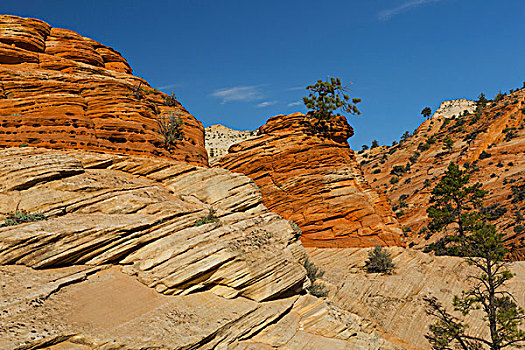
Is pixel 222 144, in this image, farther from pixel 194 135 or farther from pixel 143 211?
pixel 143 211

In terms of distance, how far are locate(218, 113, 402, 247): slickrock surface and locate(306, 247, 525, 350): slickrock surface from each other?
4.99 ft

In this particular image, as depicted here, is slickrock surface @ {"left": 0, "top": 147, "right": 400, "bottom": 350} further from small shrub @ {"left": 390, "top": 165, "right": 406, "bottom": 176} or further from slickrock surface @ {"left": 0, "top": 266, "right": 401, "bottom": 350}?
small shrub @ {"left": 390, "top": 165, "right": 406, "bottom": 176}

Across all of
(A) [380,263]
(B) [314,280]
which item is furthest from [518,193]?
(B) [314,280]

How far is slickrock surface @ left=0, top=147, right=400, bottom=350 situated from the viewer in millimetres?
8742

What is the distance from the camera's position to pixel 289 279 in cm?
1338

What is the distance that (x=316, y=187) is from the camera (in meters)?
28.5

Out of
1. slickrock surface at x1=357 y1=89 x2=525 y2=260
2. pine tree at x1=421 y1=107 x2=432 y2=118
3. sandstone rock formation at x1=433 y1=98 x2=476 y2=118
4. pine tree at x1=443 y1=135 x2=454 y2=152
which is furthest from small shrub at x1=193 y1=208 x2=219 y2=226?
sandstone rock formation at x1=433 y1=98 x2=476 y2=118

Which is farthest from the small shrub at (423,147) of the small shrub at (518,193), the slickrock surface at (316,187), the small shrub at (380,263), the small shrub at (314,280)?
the small shrub at (314,280)

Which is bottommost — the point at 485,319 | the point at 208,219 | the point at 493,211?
the point at 485,319

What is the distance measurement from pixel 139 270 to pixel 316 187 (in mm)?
19777

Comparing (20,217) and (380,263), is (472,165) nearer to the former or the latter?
(380,263)

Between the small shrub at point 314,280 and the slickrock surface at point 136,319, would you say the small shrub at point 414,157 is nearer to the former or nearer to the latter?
the small shrub at point 314,280

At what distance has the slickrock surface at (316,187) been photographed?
27.2 meters

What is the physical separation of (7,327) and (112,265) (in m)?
3.83
